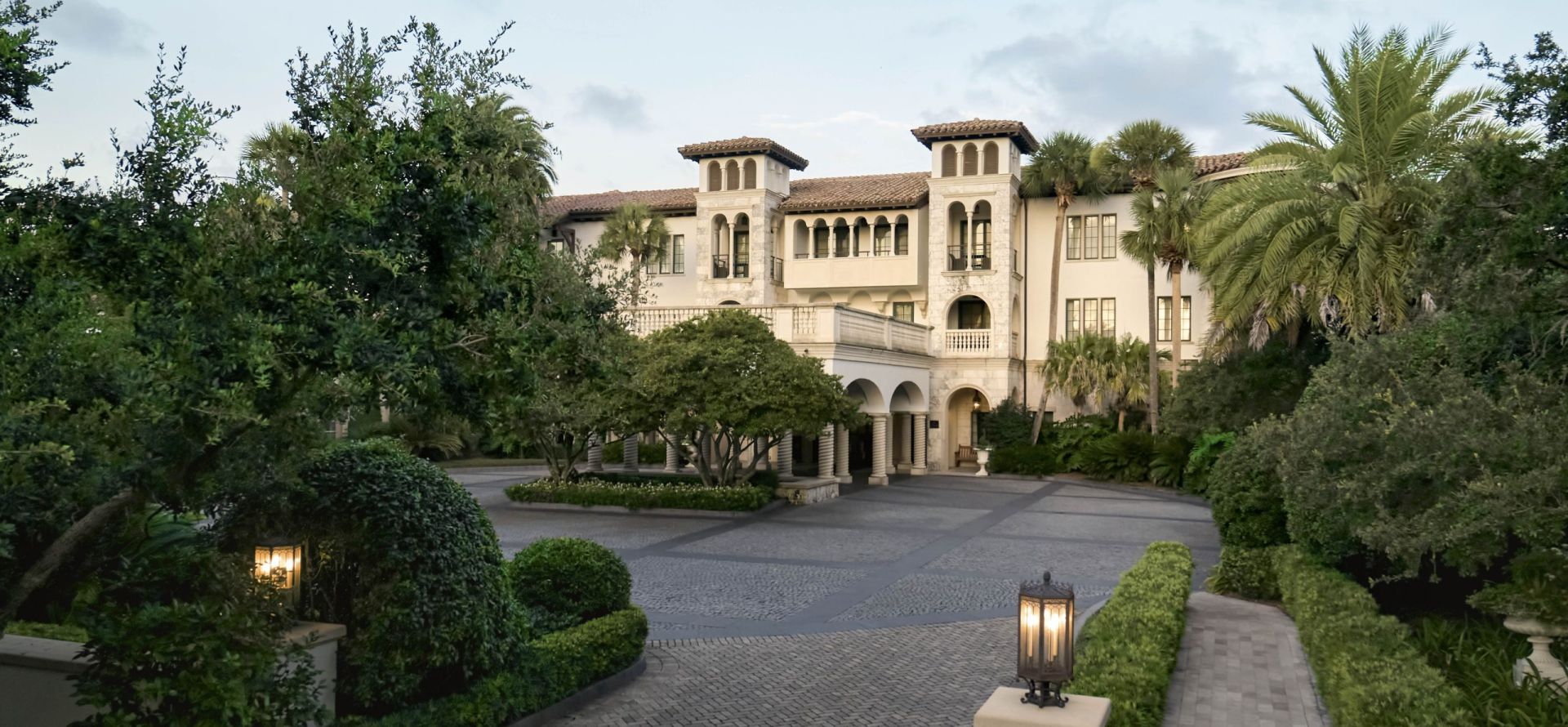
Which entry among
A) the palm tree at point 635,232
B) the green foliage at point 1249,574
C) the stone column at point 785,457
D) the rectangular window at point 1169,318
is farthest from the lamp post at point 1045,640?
the palm tree at point 635,232

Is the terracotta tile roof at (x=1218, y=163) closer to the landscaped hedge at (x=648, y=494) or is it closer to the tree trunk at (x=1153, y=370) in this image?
the tree trunk at (x=1153, y=370)

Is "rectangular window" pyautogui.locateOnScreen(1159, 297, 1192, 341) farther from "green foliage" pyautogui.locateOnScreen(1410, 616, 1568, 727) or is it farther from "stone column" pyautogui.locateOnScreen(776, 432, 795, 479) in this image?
"green foliage" pyautogui.locateOnScreen(1410, 616, 1568, 727)

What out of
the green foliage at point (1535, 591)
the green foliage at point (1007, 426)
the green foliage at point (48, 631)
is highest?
the green foliage at point (1007, 426)

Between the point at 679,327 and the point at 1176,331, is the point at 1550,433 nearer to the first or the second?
the point at 679,327

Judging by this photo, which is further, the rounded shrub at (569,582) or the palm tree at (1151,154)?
the palm tree at (1151,154)

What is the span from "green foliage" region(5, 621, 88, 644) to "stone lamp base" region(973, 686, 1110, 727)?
6.09 m

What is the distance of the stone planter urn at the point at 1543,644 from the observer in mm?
9500

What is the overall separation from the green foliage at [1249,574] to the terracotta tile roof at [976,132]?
2463cm

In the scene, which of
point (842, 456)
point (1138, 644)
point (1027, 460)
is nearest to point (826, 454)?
point (842, 456)

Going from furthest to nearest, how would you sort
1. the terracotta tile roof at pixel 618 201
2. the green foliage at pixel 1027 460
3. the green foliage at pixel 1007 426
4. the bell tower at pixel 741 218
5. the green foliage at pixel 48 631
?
the terracotta tile roof at pixel 618 201, the bell tower at pixel 741 218, the green foliage at pixel 1007 426, the green foliage at pixel 1027 460, the green foliage at pixel 48 631

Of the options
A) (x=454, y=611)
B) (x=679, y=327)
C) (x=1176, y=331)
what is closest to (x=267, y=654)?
(x=454, y=611)

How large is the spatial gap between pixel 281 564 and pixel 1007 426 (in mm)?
32511

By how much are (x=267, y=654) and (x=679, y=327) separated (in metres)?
20.0

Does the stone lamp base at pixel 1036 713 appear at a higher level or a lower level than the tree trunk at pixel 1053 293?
lower
